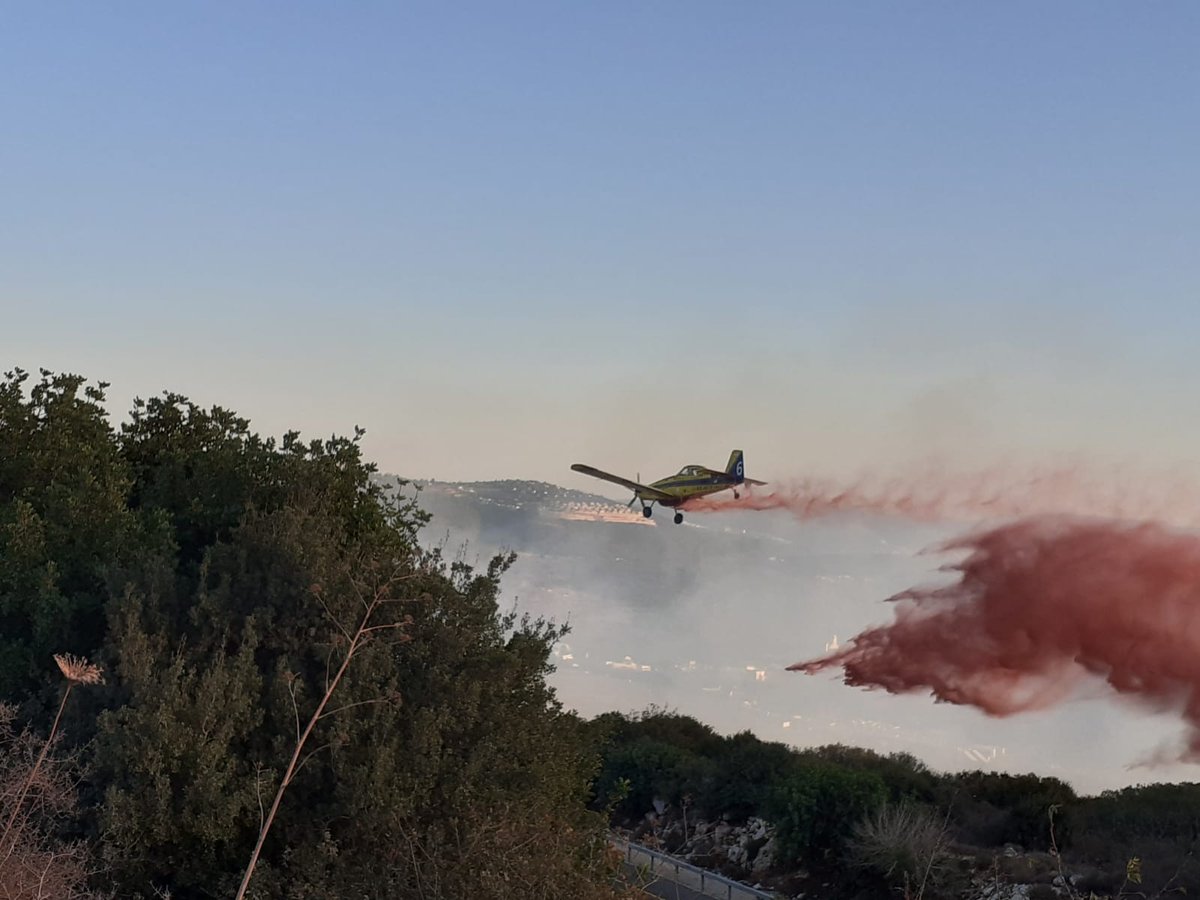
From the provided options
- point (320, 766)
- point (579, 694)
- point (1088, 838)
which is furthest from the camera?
point (579, 694)

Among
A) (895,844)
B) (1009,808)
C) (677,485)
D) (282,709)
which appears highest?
(677,485)

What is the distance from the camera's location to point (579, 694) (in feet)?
434

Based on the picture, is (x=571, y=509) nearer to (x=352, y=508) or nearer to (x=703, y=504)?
(x=703, y=504)

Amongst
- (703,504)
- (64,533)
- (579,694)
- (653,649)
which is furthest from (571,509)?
(64,533)

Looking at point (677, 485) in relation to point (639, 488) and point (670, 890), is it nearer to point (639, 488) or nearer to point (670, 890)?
point (639, 488)

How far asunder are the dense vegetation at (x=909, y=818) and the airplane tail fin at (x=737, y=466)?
483 inches

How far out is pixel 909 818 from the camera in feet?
111

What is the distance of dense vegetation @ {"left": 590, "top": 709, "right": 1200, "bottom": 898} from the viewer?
98.3ft

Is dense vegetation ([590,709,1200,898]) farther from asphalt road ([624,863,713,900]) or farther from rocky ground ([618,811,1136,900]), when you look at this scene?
asphalt road ([624,863,713,900])

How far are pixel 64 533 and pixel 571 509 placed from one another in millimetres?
140017

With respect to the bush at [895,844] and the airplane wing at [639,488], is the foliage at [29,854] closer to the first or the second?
the bush at [895,844]

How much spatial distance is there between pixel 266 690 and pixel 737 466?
35.0 metres

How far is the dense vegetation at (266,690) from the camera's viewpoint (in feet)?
63.9

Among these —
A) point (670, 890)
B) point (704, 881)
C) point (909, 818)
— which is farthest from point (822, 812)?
point (670, 890)
